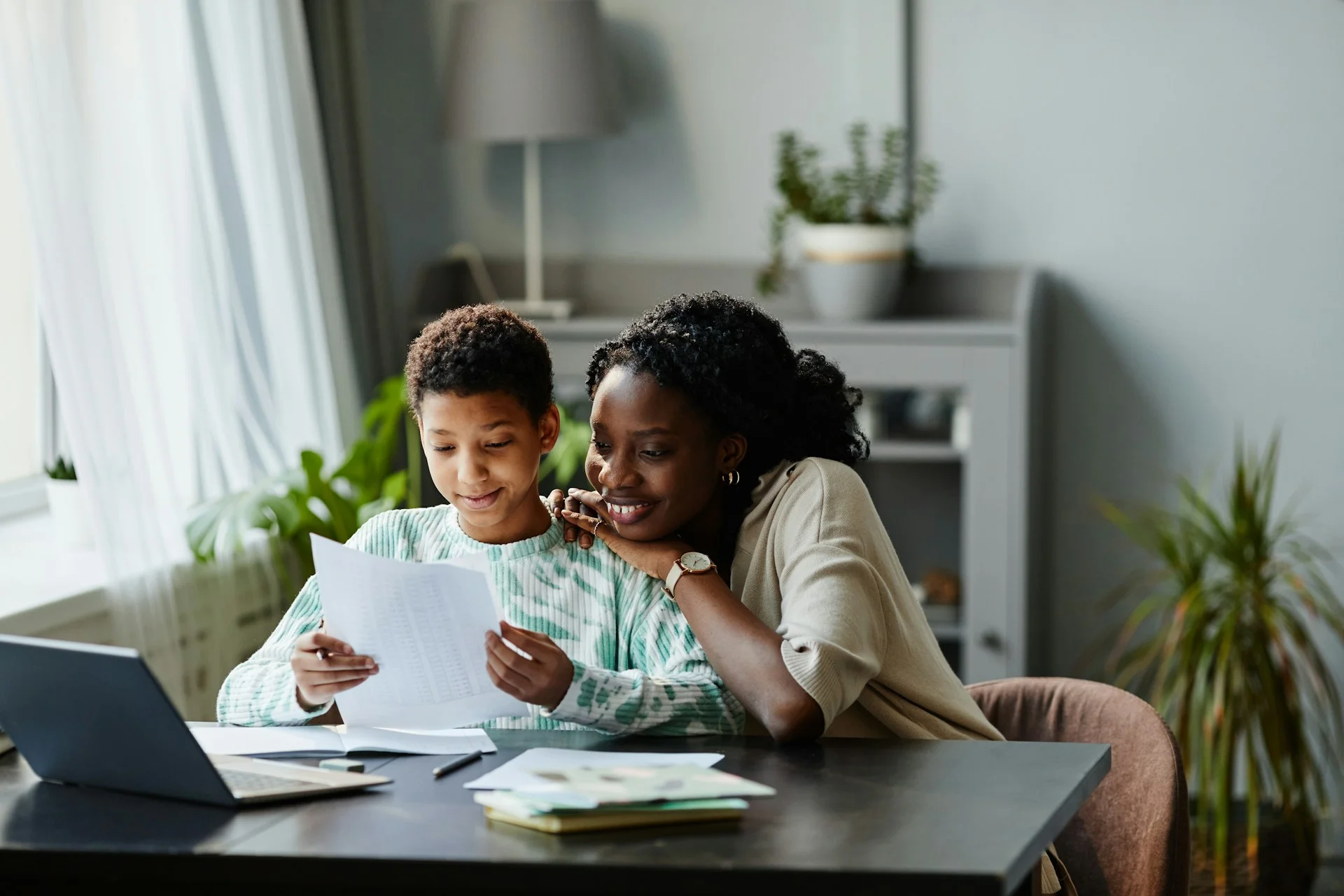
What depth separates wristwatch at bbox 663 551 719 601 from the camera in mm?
1629

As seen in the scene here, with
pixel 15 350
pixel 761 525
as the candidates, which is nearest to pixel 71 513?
pixel 15 350

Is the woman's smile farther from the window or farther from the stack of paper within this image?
the window

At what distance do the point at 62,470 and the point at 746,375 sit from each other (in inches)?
62.7

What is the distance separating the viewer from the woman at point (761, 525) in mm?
1545

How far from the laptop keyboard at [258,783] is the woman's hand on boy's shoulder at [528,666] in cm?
20

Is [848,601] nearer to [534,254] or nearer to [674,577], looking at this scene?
[674,577]

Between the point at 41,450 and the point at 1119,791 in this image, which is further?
the point at 41,450

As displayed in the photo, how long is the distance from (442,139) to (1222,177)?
Answer: 1819mm

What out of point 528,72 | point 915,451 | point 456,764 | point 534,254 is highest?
point 528,72

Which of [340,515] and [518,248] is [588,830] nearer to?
[340,515]

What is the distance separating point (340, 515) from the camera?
9.58 feet

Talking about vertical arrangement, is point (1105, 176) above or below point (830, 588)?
above

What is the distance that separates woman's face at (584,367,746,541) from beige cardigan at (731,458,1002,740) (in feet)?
0.31

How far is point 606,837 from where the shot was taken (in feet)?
4.02
